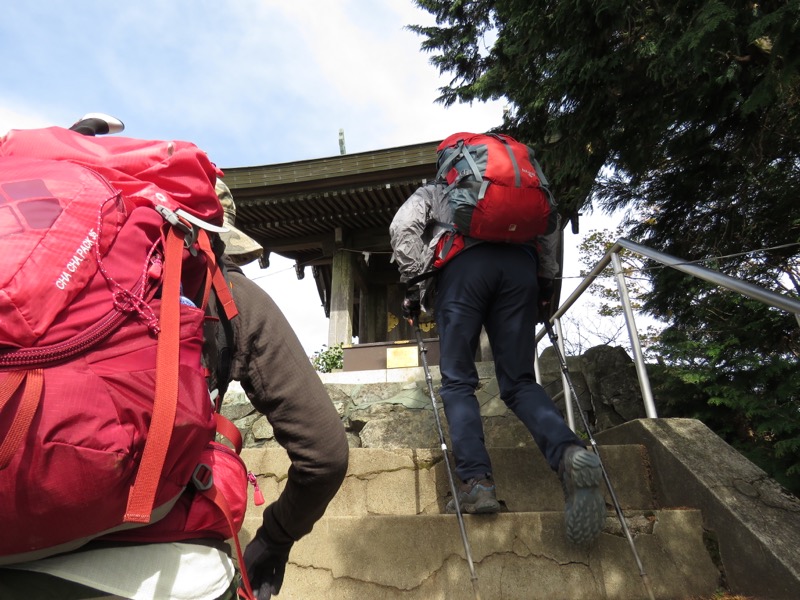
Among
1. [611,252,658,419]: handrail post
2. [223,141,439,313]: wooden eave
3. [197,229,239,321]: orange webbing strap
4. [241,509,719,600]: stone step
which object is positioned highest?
[223,141,439,313]: wooden eave

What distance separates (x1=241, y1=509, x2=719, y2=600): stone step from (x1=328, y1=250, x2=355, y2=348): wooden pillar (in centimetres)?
626

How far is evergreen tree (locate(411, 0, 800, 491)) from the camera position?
2.36 meters

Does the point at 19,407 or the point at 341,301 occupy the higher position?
the point at 341,301

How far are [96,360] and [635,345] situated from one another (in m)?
2.63

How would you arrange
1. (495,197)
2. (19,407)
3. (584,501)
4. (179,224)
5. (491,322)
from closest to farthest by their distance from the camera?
(19,407) < (179,224) < (584,501) < (495,197) < (491,322)

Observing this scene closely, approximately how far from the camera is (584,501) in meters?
1.99

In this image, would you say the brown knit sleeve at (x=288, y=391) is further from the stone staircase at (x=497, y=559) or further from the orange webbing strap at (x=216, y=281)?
the stone staircase at (x=497, y=559)

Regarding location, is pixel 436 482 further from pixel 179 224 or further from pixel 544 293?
pixel 179 224

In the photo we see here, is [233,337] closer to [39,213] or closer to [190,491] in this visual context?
[190,491]

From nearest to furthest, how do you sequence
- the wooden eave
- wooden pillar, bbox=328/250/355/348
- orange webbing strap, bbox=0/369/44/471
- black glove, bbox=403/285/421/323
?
1. orange webbing strap, bbox=0/369/44/471
2. black glove, bbox=403/285/421/323
3. the wooden eave
4. wooden pillar, bbox=328/250/355/348

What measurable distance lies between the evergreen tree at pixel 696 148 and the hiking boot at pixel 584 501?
106 centimetres

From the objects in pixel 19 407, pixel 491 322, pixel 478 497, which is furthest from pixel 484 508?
pixel 19 407

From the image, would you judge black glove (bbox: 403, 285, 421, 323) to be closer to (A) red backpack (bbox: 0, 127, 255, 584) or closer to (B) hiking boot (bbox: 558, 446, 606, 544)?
(B) hiking boot (bbox: 558, 446, 606, 544)

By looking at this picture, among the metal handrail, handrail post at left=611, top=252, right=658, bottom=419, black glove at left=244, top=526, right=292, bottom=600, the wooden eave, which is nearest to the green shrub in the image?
the wooden eave
